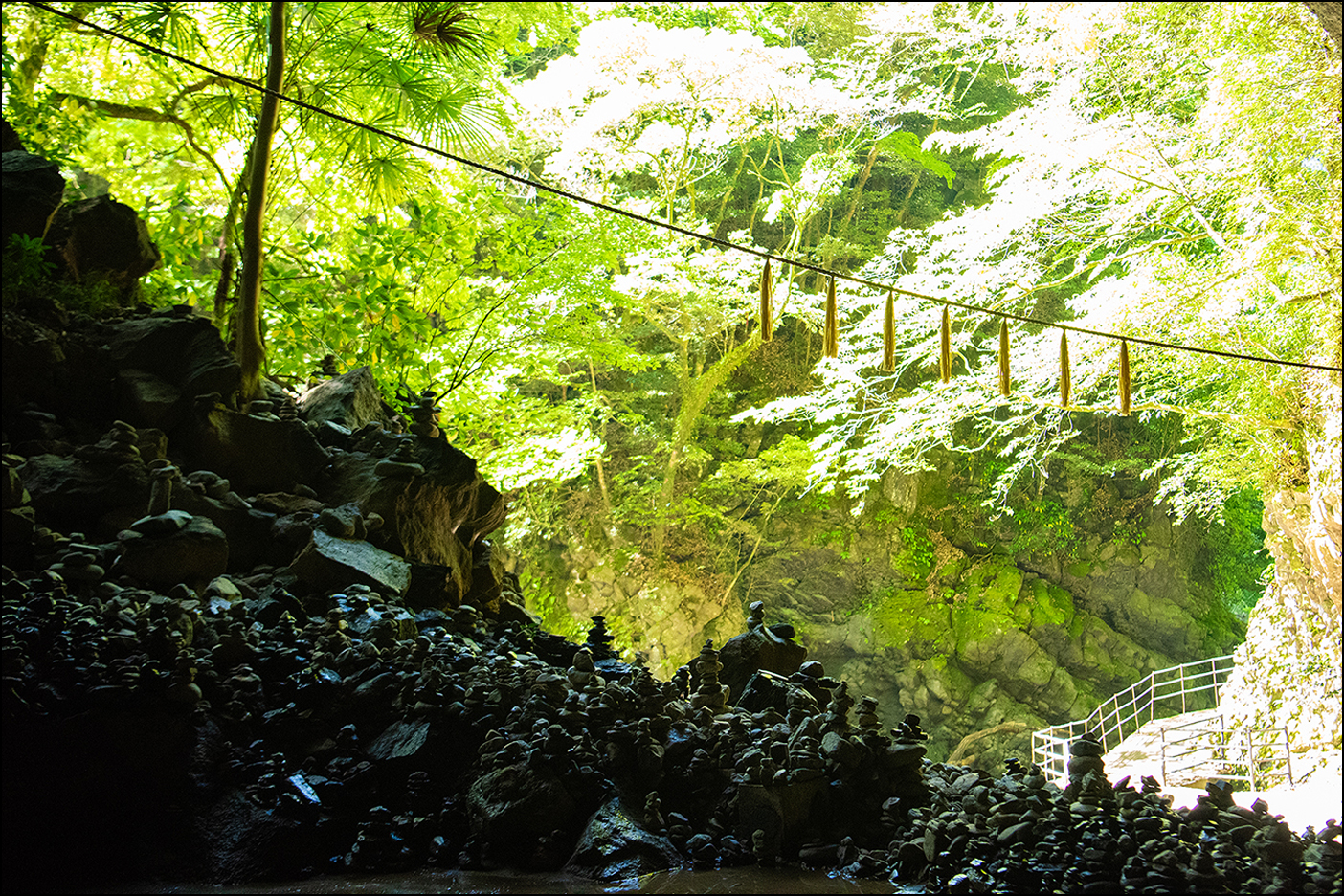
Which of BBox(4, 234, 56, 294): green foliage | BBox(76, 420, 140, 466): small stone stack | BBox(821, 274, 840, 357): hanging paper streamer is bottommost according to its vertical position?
BBox(76, 420, 140, 466): small stone stack

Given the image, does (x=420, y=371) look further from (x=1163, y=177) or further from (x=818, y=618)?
(x=818, y=618)

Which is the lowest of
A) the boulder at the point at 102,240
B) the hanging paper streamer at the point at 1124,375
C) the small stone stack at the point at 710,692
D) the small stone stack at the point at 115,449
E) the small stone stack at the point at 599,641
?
the small stone stack at the point at 599,641

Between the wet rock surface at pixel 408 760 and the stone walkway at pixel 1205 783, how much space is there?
9.3 inches

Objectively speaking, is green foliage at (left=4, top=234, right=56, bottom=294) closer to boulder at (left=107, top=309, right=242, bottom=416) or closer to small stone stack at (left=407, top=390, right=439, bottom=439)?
boulder at (left=107, top=309, right=242, bottom=416)

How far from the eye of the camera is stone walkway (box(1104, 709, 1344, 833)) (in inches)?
87.2

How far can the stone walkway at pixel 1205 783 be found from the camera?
2.21 metres

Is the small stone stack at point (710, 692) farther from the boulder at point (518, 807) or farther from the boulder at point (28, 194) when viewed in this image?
the boulder at point (28, 194)

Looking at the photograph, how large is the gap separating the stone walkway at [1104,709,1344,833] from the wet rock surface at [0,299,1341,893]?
235 mm

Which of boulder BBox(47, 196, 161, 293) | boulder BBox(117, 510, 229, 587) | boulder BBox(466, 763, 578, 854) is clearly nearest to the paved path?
boulder BBox(466, 763, 578, 854)

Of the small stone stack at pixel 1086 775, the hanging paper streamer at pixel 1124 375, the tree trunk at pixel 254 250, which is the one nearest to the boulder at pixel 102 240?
the tree trunk at pixel 254 250

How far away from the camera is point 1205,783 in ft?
12.9

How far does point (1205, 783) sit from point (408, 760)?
3729 mm

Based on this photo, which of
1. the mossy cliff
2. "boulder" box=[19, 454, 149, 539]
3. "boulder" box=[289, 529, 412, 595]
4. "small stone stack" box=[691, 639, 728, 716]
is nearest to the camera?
"small stone stack" box=[691, 639, 728, 716]

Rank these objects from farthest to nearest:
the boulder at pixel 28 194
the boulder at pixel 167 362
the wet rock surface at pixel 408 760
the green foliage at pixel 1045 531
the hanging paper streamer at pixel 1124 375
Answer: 1. the green foliage at pixel 1045 531
2. the boulder at pixel 167 362
3. the boulder at pixel 28 194
4. the hanging paper streamer at pixel 1124 375
5. the wet rock surface at pixel 408 760
